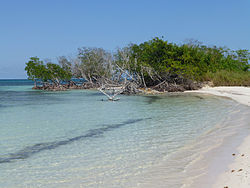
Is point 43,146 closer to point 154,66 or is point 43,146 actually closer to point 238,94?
point 238,94

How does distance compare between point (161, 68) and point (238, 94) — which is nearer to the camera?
point (238, 94)

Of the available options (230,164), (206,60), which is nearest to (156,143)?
(230,164)

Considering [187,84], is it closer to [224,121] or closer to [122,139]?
[224,121]

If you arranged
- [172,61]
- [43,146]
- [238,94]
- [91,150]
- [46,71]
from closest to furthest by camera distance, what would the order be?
[91,150]
[43,146]
[238,94]
[172,61]
[46,71]

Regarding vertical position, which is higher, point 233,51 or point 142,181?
point 233,51

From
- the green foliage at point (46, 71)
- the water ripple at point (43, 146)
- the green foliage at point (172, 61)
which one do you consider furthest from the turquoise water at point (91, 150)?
the green foliage at point (46, 71)

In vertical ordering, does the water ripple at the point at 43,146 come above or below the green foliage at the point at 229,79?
below

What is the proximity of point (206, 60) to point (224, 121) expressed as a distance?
3248 centimetres

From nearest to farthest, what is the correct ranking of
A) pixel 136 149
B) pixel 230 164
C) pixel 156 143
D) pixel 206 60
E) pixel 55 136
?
pixel 230 164 → pixel 136 149 → pixel 156 143 → pixel 55 136 → pixel 206 60

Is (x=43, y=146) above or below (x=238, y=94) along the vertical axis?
below

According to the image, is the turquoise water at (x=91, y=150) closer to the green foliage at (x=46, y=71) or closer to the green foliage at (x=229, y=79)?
the green foliage at (x=229, y=79)

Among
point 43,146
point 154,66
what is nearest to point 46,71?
point 154,66

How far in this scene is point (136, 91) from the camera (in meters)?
29.7

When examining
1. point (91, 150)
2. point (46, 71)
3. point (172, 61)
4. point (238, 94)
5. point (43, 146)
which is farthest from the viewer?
point (46, 71)
